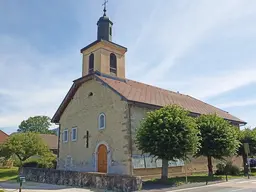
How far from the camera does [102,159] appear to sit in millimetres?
21172

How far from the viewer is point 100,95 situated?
883 inches

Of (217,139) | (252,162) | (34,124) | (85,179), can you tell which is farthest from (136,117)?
(34,124)

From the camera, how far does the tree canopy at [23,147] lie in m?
26.7

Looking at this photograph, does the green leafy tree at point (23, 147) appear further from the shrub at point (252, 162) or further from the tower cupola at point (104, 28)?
the shrub at point (252, 162)

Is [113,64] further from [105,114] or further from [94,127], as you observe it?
[94,127]

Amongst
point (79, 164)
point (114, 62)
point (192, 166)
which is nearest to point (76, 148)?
point (79, 164)

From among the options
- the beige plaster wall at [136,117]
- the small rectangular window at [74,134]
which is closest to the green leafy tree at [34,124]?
the small rectangular window at [74,134]

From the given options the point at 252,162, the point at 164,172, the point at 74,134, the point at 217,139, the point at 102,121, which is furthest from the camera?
the point at 252,162

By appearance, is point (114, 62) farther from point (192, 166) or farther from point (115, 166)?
point (192, 166)

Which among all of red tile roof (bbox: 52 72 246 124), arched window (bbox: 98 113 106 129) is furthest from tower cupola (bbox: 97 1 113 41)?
arched window (bbox: 98 113 106 129)

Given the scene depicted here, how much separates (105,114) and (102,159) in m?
3.62

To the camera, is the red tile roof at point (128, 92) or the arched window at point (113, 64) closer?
the red tile roof at point (128, 92)

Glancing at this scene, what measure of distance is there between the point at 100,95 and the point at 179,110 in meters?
7.41

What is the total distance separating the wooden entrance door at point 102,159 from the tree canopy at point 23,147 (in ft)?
30.7
